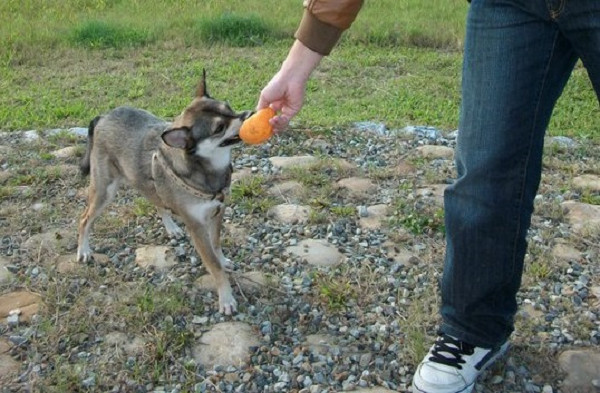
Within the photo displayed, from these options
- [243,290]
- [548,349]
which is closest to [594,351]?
[548,349]

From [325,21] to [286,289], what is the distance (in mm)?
1508

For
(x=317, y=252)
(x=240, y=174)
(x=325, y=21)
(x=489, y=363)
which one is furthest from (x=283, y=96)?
(x=240, y=174)

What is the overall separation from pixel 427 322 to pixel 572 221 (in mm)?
1413

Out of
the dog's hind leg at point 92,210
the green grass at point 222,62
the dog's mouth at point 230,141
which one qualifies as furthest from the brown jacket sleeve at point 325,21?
the green grass at point 222,62

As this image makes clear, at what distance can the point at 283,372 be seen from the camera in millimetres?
3238

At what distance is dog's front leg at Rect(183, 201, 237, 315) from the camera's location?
3691mm

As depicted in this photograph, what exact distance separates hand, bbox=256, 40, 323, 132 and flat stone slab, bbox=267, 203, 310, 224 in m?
1.31

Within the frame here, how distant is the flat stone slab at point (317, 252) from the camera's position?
4.04 m

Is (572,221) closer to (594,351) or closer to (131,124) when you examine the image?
(594,351)

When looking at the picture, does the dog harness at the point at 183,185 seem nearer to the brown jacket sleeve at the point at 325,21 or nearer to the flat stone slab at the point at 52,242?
the flat stone slab at the point at 52,242

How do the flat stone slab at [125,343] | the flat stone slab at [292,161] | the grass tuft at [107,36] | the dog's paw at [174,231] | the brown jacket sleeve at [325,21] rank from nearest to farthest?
the brown jacket sleeve at [325,21]
the flat stone slab at [125,343]
the dog's paw at [174,231]
the flat stone slab at [292,161]
the grass tuft at [107,36]

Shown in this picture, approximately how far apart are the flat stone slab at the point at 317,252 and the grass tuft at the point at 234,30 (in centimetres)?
513

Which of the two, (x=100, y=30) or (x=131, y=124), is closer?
(x=131, y=124)

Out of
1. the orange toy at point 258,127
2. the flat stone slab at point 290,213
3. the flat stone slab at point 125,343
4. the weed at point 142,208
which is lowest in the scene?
the weed at point 142,208
